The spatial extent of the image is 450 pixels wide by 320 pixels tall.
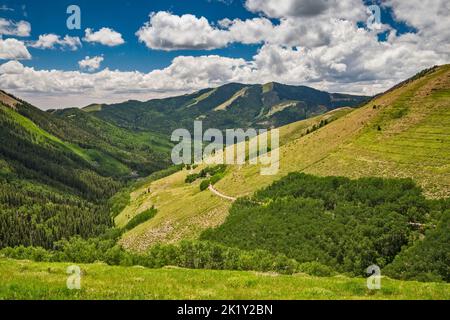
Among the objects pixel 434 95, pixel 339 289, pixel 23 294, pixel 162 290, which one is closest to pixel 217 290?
pixel 162 290

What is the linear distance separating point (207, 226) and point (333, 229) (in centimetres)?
5753

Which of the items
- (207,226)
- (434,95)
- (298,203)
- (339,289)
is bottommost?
(207,226)

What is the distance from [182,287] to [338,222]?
10994cm

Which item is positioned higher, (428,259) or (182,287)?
(182,287)

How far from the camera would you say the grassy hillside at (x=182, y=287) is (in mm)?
19672

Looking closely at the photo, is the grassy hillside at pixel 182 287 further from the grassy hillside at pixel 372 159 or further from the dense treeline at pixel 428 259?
the grassy hillside at pixel 372 159

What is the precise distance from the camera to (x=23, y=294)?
18906 millimetres

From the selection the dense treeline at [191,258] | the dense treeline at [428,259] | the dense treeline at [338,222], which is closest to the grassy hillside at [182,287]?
the dense treeline at [191,258]

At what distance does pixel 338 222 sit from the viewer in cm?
12525

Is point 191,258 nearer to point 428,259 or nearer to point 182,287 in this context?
point 428,259

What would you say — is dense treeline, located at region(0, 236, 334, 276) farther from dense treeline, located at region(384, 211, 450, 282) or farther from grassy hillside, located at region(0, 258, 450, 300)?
grassy hillside, located at region(0, 258, 450, 300)

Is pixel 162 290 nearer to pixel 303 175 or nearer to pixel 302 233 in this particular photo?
pixel 302 233

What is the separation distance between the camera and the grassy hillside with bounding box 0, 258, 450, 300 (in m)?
19.7

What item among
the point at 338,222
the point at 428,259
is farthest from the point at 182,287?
the point at 338,222
